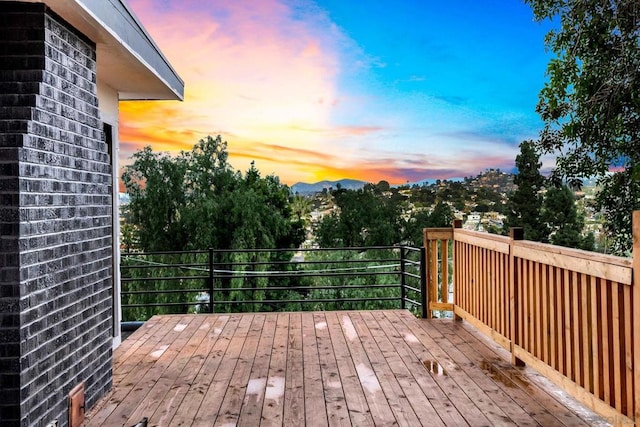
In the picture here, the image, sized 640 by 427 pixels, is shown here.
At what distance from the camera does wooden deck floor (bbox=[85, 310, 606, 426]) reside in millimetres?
2896

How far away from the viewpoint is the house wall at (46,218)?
2271mm

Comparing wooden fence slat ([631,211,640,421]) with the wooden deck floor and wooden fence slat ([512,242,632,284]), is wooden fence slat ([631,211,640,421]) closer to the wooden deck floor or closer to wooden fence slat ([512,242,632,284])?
wooden fence slat ([512,242,632,284])

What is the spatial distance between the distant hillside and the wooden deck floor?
10638 millimetres

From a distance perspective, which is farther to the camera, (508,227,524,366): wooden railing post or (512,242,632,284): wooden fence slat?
(508,227,524,366): wooden railing post

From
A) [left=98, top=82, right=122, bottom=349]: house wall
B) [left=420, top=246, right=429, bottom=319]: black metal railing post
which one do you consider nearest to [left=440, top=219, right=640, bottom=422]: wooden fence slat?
[left=420, top=246, right=429, bottom=319]: black metal railing post

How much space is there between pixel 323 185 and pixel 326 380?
42.8 ft

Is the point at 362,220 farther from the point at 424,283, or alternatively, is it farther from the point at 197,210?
the point at 424,283

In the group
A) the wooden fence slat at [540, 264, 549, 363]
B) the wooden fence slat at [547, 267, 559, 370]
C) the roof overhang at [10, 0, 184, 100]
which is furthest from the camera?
the wooden fence slat at [540, 264, 549, 363]

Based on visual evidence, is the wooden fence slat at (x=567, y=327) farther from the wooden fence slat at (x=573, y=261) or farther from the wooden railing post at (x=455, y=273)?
A: the wooden railing post at (x=455, y=273)

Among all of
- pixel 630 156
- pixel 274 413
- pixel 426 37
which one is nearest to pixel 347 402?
pixel 274 413

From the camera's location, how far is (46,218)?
2543 mm

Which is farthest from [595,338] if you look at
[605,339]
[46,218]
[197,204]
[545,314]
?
[197,204]

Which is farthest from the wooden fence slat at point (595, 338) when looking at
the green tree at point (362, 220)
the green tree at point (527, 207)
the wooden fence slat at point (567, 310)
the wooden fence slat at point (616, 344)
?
the green tree at point (362, 220)

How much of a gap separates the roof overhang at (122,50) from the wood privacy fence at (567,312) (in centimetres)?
275
